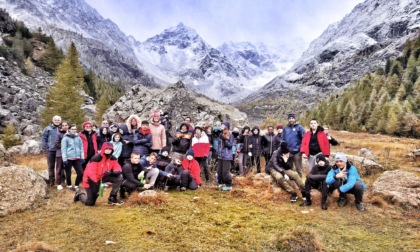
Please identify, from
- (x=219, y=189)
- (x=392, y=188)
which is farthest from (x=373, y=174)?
(x=219, y=189)

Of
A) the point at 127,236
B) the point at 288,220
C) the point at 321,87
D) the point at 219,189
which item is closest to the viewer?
the point at 127,236

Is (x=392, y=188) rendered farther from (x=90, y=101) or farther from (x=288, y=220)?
(x=90, y=101)

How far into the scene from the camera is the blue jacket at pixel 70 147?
35.7 ft

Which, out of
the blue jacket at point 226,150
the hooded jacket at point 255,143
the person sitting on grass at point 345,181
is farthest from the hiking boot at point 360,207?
the hooded jacket at point 255,143

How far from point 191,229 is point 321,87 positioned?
18580 centimetres

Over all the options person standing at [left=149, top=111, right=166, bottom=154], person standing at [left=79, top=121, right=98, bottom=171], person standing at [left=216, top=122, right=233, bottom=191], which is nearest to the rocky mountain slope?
person standing at [left=149, top=111, right=166, bottom=154]

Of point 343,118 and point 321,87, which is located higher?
point 321,87

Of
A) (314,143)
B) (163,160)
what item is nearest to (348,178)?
(314,143)

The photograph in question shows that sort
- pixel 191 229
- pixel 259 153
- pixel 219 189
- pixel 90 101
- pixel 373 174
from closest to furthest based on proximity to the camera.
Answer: pixel 191 229
pixel 219 189
pixel 259 153
pixel 373 174
pixel 90 101

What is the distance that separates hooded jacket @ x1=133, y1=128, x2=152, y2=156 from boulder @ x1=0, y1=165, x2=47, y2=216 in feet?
11.2

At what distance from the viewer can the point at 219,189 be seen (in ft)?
39.1

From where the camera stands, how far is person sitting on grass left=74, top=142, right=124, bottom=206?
9273 mm

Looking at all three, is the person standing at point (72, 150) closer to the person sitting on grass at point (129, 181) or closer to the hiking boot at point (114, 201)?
the person sitting on grass at point (129, 181)

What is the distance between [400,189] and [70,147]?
1127 centimetres
